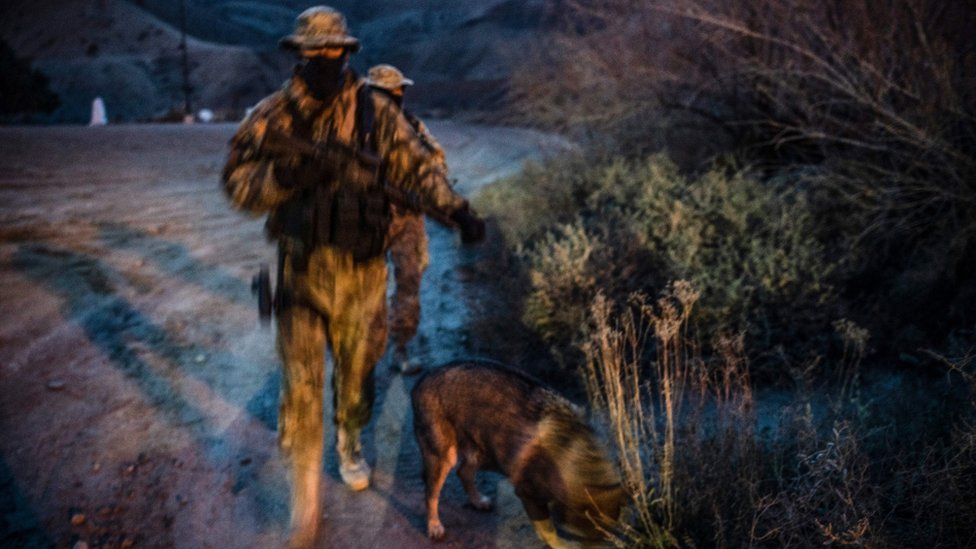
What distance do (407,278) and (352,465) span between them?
168 cm

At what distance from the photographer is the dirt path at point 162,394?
299 cm

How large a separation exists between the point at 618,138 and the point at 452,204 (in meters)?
5.66

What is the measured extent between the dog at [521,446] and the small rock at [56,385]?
2724mm

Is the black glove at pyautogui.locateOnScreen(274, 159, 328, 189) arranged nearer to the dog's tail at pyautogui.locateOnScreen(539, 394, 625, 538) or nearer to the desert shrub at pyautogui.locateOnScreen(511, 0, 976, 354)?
the dog's tail at pyautogui.locateOnScreen(539, 394, 625, 538)

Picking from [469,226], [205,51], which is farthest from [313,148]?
[205,51]

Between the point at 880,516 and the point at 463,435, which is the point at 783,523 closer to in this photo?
the point at 880,516

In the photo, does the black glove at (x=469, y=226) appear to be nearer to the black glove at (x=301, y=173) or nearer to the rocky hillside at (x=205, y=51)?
the black glove at (x=301, y=173)

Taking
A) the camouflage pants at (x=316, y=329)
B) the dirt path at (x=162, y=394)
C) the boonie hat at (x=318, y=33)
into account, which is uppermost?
the boonie hat at (x=318, y=33)

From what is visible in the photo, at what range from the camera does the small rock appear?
13.5 ft

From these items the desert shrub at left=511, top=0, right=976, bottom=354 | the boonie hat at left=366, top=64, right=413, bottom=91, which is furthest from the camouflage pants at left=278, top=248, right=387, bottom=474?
the desert shrub at left=511, top=0, right=976, bottom=354

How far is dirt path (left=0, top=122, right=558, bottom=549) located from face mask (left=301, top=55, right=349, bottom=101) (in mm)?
1959

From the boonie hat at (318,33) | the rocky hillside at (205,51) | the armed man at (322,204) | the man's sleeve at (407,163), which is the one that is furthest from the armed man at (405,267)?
the rocky hillside at (205,51)

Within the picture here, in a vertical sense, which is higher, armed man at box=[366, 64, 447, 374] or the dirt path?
armed man at box=[366, 64, 447, 374]

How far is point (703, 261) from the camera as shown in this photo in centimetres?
505
